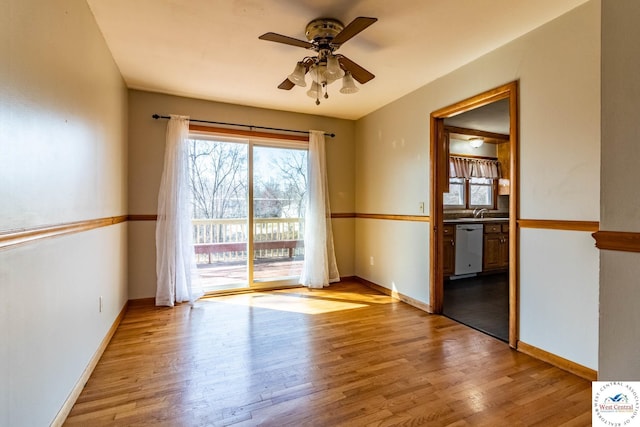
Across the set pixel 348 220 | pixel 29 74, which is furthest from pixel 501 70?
pixel 29 74

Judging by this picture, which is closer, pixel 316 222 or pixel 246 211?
pixel 246 211

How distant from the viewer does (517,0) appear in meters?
1.90

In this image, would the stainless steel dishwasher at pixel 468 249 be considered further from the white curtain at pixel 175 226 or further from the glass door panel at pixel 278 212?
the white curtain at pixel 175 226

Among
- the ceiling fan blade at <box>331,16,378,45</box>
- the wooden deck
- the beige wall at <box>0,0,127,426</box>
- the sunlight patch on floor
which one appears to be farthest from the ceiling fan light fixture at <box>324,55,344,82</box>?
the wooden deck

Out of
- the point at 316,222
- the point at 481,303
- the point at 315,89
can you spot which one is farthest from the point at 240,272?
the point at 481,303

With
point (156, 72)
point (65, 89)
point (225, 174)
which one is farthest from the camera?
point (225, 174)

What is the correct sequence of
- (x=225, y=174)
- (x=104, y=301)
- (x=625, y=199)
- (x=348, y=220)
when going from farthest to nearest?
(x=348, y=220) < (x=225, y=174) < (x=104, y=301) < (x=625, y=199)

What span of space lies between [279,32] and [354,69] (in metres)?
0.62

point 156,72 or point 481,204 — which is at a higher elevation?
point 156,72

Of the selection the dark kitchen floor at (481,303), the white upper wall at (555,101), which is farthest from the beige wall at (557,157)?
the dark kitchen floor at (481,303)

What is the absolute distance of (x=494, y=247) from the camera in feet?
15.6

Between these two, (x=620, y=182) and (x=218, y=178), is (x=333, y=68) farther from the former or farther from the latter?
(x=218, y=178)

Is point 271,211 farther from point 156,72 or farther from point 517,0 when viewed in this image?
point 517,0

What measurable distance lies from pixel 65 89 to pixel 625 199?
8.32 feet
